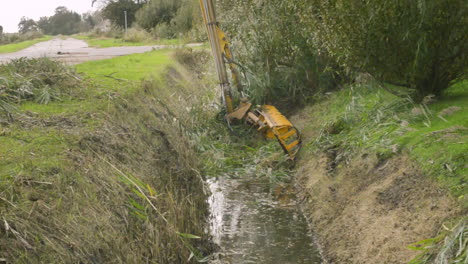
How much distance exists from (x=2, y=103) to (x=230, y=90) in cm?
622

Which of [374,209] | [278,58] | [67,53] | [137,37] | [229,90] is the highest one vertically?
[278,58]

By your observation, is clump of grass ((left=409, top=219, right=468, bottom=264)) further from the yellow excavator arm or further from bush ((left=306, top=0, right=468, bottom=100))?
the yellow excavator arm

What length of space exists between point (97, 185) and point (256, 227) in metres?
3.02

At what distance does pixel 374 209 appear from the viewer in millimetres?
6918

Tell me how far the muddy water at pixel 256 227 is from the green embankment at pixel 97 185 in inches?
19.4

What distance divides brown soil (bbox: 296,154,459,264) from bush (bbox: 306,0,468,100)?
1657 millimetres

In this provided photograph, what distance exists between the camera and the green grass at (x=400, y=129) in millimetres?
6523

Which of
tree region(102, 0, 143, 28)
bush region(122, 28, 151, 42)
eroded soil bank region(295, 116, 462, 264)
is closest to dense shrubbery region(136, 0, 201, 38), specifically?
bush region(122, 28, 151, 42)

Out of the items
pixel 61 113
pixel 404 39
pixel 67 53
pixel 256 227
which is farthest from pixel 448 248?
pixel 67 53

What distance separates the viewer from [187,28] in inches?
1254

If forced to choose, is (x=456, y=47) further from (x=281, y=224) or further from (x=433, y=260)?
(x=433, y=260)

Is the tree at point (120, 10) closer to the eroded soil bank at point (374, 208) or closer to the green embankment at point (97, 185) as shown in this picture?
the green embankment at point (97, 185)

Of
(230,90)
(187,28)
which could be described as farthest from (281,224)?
(187,28)

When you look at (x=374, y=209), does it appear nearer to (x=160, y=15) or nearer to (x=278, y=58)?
(x=278, y=58)
